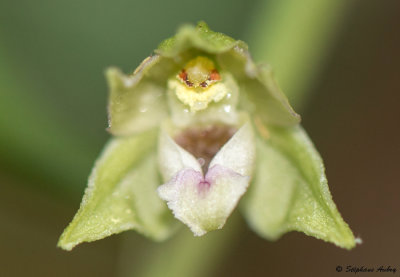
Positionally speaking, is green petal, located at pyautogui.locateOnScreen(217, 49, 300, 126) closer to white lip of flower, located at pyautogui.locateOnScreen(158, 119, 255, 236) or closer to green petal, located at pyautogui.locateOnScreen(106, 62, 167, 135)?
white lip of flower, located at pyautogui.locateOnScreen(158, 119, 255, 236)

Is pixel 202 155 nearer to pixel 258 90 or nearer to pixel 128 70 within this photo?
pixel 258 90

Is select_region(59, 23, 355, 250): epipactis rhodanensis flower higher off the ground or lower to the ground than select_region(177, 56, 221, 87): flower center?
lower

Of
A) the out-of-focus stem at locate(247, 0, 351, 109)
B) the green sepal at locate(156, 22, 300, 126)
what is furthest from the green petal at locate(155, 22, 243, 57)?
the out-of-focus stem at locate(247, 0, 351, 109)

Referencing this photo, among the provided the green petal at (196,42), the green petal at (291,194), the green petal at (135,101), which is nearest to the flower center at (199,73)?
the green petal at (135,101)

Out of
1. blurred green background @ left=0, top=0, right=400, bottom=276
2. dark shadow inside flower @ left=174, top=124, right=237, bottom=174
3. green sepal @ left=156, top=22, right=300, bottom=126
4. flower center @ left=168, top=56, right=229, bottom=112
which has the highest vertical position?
green sepal @ left=156, top=22, right=300, bottom=126

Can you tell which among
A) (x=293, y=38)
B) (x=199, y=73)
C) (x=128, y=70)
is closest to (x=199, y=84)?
(x=199, y=73)

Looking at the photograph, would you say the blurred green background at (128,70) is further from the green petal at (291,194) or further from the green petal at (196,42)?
the green petal at (196,42)

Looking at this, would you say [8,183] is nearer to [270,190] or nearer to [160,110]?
[160,110]

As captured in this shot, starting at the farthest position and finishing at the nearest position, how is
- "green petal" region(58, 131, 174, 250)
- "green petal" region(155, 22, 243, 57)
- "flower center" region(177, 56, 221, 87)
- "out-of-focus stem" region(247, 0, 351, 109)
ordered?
"out-of-focus stem" region(247, 0, 351, 109) < "flower center" region(177, 56, 221, 87) < "green petal" region(58, 131, 174, 250) < "green petal" region(155, 22, 243, 57)

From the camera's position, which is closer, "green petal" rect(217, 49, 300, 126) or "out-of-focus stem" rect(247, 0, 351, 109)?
"green petal" rect(217, 49, 300, 126)
